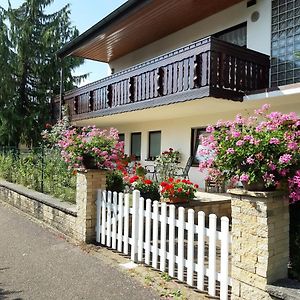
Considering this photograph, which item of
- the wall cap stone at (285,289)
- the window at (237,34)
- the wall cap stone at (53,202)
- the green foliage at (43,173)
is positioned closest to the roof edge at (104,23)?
the window at (237,34)

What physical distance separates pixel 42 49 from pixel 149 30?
8668 millimetres

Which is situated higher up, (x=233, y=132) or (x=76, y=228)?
(x=233, y=132)

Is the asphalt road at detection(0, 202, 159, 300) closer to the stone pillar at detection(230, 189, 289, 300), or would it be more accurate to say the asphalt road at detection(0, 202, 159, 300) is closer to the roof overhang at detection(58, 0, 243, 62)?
the stone pillar at detection(230, 189, 289, 300)

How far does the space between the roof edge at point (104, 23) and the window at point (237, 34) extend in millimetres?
2798

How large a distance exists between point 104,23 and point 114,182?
7182mm

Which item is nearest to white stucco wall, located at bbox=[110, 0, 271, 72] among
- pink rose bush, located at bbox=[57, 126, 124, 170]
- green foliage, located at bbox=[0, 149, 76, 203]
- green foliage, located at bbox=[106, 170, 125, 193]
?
green foliage, located at bbox=[106, 170, 125, 193]

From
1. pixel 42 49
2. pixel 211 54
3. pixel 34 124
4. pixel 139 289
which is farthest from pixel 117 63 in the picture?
pixel 139 289

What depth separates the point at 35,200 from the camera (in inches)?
333

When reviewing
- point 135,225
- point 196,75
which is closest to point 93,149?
point 135,225

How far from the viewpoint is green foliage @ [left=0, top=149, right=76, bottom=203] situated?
28.9ft

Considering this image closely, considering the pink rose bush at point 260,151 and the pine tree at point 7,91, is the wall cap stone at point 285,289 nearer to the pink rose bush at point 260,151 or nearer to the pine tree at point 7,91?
the pink rose bush at point 260,151

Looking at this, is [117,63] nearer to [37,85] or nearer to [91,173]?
[37,85]

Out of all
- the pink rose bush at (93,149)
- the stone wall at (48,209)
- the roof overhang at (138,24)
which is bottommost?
the stone wall at (48,209)

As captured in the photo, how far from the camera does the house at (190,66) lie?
27.6 feet
